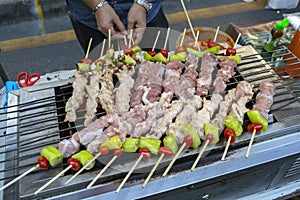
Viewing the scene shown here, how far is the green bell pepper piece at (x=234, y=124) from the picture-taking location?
2.16m

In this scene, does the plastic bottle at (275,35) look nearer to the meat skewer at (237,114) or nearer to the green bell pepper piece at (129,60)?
the meat skewer at (237,114)

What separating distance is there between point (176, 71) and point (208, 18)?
4.11m

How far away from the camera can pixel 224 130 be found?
7.18 ft

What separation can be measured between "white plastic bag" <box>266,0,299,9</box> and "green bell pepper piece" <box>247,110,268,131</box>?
202 inches

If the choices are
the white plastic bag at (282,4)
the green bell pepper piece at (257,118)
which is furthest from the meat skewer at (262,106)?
the white plastic bag at (282,4)

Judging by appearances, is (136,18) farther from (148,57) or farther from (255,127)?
(255,127)

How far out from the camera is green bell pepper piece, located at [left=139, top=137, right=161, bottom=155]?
2.04m

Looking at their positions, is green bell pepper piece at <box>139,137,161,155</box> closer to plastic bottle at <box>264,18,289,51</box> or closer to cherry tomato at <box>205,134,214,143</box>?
cherry tomato at <box>205,134,214,143</box>

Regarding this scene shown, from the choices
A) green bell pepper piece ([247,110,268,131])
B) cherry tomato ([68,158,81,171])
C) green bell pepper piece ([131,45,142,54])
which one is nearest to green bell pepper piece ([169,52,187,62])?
green bell pepper piece ([131,45,142,54])

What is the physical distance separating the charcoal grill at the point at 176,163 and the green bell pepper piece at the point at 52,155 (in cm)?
6

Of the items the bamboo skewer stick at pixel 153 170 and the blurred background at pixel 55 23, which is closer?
the bamboo skewer stick at pixel 153 170

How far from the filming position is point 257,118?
87.1 inches

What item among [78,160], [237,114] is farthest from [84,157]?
[237,114]

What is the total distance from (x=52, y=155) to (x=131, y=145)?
20.6 inches
